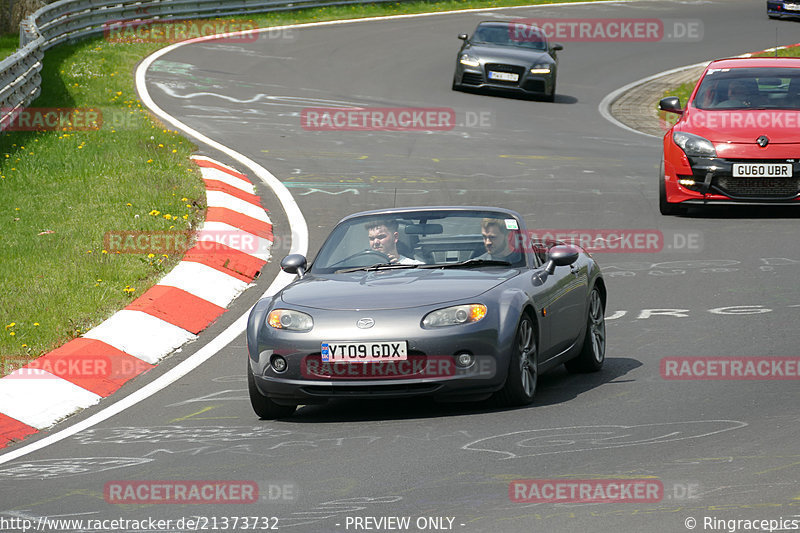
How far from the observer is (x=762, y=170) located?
51.5ft

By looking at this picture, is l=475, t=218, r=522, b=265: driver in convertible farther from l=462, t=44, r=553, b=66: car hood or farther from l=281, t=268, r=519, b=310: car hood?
l=462, t=44, r=553, b=66: car hood

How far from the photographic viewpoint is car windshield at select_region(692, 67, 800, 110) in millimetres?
16656

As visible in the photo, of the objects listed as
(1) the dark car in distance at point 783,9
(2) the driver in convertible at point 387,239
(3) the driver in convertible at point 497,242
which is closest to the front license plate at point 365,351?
(2) the driver in convertible at point 387,239

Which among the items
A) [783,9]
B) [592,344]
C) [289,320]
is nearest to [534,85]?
[592,344]

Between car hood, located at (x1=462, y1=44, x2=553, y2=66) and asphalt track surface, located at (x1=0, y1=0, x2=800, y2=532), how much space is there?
603 cm

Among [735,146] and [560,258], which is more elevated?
[560,258]

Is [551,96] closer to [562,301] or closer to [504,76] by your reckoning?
[504,76]

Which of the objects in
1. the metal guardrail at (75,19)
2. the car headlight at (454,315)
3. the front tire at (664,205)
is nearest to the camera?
the car headlight at (454,315)

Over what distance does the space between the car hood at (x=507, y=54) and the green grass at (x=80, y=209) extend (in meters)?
7.15

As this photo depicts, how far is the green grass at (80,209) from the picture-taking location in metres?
11.0

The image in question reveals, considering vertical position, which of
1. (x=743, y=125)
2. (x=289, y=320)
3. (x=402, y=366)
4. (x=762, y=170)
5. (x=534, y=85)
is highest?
(x=289, y=320)

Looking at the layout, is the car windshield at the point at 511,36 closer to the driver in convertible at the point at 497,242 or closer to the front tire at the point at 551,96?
the front tire at the point at 551,96

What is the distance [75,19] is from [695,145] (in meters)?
20.0

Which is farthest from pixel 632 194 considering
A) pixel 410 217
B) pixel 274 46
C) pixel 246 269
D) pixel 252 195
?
pixel 274 46
